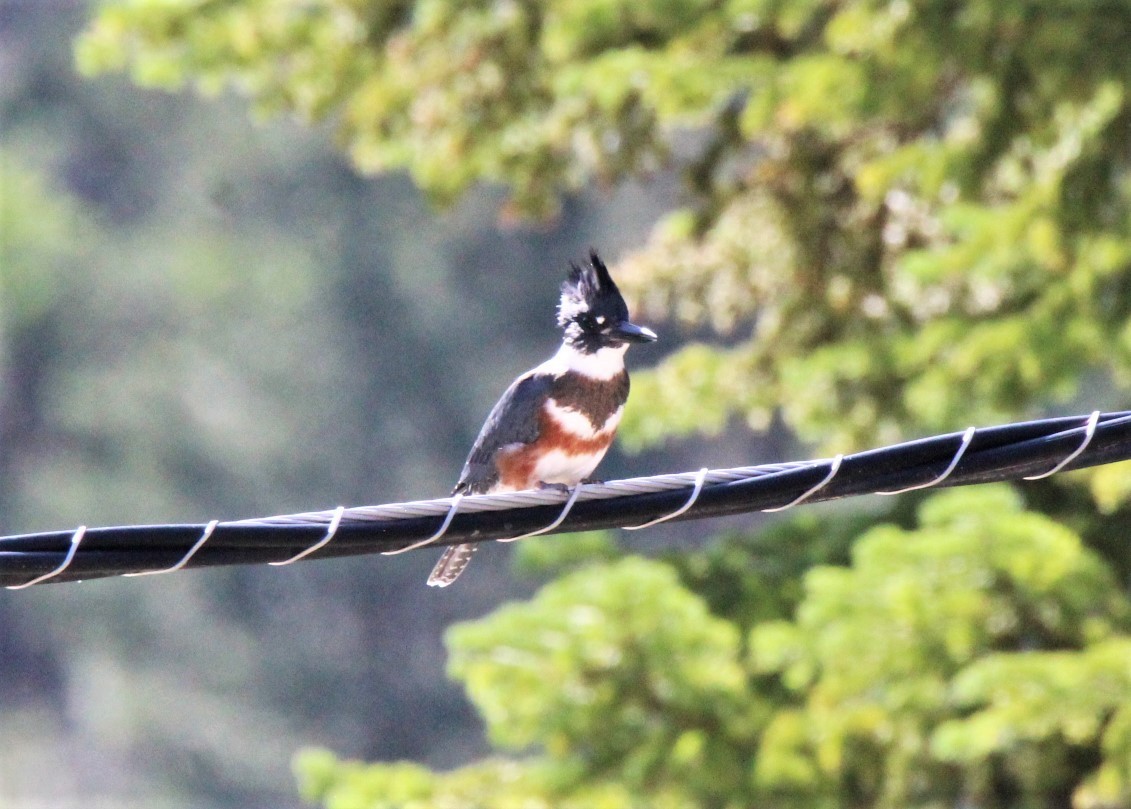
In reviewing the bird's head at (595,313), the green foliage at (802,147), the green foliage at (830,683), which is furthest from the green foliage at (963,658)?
the bird's head at (595,313)

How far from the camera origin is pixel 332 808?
6.04 metres

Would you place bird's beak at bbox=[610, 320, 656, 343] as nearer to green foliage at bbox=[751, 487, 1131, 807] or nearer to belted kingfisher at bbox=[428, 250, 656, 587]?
belted kingfisher at bbox=[428, 250, 656, 587]

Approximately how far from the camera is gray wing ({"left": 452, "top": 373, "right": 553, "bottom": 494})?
17.4 ft

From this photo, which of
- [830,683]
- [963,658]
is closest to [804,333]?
[830,683]

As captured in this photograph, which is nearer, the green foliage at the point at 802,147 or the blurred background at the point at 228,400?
the green foliage at the point at 802,147

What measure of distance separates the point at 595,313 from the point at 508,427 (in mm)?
415

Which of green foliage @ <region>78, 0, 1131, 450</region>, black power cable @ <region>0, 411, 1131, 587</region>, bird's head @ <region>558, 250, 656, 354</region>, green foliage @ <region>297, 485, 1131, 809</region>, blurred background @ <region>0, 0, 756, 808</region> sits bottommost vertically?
black power cable @ <region>0, 411, 1131, 587</region>

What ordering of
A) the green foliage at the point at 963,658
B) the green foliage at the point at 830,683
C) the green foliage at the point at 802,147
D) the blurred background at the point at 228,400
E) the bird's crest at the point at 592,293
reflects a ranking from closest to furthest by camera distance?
the green foliage at the point at 963,658 → the green foliage at the point at 830,683 → the bird's crest at the point at 592,293 → the green foliage at the point at 802,147 → the blurred background at the point at 228,400

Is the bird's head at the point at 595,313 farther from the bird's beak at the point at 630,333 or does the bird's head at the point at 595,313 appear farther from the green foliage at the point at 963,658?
the green foliage at the point at 963,658

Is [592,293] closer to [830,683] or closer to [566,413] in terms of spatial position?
[566,413]

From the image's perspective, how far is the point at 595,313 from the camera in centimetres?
546

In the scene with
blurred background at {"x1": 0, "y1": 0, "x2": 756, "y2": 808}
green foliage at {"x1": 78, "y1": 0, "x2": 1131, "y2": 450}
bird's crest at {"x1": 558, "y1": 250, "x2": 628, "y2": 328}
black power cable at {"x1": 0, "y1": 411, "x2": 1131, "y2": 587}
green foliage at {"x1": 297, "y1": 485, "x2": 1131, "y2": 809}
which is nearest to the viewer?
black power cable at {"x1": 0, "y1": 411, "x2": 1131, "y2": 587}

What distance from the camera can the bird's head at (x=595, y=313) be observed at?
211 inches

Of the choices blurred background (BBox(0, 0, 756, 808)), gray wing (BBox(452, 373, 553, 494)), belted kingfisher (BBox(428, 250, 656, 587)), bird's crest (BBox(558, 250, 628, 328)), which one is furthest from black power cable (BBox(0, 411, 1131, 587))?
blurred background (BBox(0, 0, 756, 808))
